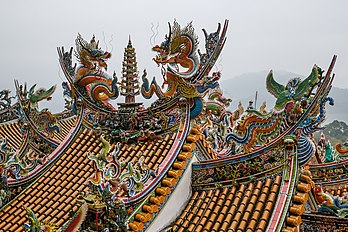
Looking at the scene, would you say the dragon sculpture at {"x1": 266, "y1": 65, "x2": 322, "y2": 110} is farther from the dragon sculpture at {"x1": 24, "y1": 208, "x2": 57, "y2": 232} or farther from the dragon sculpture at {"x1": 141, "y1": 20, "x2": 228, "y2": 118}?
the dragon sculpture at {"x1": 24, "y1": 208, "x2": 57, "y2": 232}

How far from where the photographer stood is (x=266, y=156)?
6.20m

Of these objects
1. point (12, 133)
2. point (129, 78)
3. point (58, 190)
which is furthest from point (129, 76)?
point (12, 133)

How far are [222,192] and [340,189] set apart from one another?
3.32 meters

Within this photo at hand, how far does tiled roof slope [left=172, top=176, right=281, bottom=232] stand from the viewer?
18.7ft

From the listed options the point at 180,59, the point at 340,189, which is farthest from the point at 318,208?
the point at 180,59

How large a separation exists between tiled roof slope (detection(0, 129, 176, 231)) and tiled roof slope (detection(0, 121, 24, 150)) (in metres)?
11.6

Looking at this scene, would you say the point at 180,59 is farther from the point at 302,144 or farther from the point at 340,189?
the point at 340,189

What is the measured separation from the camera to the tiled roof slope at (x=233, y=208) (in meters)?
5.71

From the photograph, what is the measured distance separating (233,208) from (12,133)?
15984 mm

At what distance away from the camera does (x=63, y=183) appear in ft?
24.8

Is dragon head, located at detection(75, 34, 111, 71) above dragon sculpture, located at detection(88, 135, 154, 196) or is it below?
above

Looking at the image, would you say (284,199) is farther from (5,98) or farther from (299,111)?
(5,98)

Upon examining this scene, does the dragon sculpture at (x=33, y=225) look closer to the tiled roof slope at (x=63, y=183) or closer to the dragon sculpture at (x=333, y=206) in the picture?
the tiled roof slope at (x=63, y=183)

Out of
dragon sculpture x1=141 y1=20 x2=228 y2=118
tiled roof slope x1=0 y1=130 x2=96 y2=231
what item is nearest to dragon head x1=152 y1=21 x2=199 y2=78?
dragon sculpture x1=141 y1=20 x2=228 y2=118
